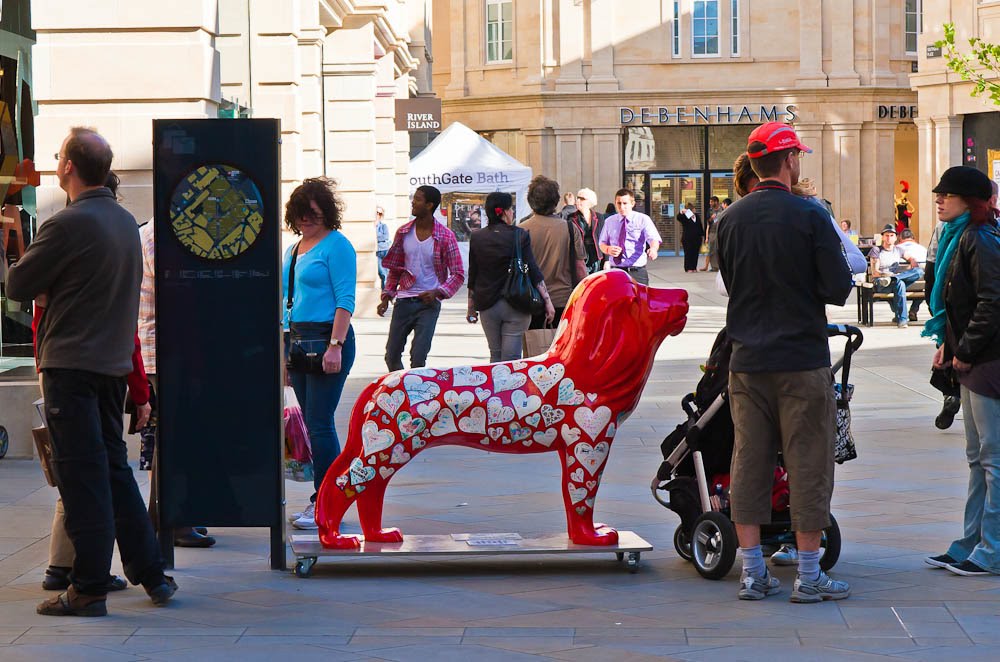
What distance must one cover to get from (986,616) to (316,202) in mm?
3954

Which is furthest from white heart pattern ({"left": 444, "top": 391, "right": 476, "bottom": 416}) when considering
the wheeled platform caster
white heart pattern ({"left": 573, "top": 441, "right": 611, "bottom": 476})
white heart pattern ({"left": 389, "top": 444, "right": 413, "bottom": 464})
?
the wheeled platform caster

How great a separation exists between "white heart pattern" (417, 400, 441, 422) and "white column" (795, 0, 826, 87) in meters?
44.2

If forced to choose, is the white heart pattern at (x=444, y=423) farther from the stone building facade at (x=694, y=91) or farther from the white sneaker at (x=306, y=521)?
the stone building facade at (x=694, y=91)

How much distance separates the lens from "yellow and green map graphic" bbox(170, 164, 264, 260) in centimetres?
724

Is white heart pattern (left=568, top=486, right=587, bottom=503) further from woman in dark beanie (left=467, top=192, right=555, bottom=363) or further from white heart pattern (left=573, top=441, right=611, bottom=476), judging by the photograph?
woman in dark beanie (left=467, top=192, right=555, bottom=363)

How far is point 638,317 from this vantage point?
739 cm

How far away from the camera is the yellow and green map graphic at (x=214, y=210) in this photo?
285 inches

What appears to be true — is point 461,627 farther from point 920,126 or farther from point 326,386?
point 920,126

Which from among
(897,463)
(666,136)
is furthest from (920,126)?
(897,463)

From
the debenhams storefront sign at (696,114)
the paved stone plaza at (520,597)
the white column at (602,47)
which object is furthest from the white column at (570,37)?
the paved stone plaza at (520,597)

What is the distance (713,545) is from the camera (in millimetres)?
7168

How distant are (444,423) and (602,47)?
44009mm

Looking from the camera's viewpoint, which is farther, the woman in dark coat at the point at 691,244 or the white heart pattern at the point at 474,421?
the woman in dark coat at the point at 691,244

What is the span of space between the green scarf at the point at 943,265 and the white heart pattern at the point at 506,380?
6.21 feet
